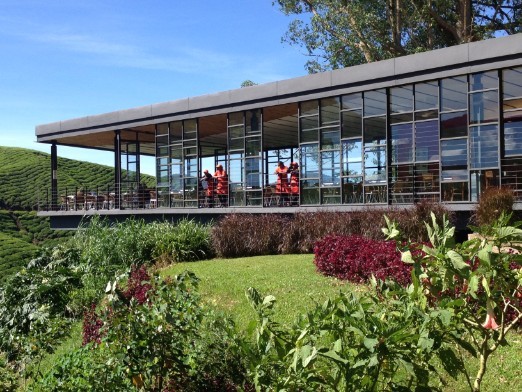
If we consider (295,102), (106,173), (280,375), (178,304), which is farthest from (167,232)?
(106,173)

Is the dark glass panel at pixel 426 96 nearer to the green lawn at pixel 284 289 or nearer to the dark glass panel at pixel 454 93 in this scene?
the dark glass panel at pixel 454 93

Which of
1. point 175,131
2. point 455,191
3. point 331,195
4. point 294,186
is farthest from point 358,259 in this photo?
point 175,131

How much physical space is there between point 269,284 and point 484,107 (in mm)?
7879

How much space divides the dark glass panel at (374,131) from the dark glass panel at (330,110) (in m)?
1.09

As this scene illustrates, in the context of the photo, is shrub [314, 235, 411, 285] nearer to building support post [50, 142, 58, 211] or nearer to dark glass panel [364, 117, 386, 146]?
dark glass panel [364, 117, 386, 146]

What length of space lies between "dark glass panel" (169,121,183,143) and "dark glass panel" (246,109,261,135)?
3.56 m

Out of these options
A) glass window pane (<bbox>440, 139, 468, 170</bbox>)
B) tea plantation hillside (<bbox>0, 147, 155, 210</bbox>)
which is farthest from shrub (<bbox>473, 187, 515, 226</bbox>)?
tea plantation hillside (<bbox>0, 147, 155, 210</bbox>)

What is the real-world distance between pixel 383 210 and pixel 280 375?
35.2 feet

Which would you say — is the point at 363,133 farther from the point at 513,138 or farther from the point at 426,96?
the point at 513,138

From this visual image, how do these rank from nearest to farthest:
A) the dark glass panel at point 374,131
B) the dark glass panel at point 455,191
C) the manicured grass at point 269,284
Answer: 1. the manicured grass at point 269,284
2. the dark glass panel at point 455,191
3. the dark glass panel at point 374,131

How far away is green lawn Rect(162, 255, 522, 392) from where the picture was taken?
19.1 feet

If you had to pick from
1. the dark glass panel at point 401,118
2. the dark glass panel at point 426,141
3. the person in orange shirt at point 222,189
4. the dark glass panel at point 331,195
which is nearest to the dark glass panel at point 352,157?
the dark glass panel at point 331,195

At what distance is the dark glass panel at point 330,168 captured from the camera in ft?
56.7

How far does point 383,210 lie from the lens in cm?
1363
